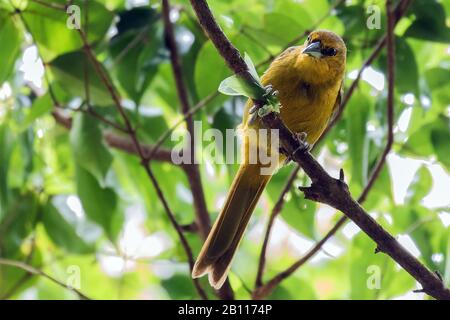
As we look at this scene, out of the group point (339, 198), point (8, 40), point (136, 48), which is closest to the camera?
point (339, 198)

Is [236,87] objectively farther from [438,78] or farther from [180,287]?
[438,78]

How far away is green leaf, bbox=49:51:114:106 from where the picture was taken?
2600 mm

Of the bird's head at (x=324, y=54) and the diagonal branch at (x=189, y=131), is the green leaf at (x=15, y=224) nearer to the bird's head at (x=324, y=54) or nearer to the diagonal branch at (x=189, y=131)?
the diagonal branch at (x=189, y=131)

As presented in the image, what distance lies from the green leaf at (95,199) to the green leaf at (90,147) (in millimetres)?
55

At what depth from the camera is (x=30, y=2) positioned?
2.69m

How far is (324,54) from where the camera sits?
2.56 metres

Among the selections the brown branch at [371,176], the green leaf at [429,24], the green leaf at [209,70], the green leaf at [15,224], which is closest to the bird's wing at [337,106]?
the brown branch at [371,176]

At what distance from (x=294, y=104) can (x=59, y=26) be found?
916mm

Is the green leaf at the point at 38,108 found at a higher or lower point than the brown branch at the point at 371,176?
higher

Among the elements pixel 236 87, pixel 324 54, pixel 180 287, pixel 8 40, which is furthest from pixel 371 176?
pixel 8 40

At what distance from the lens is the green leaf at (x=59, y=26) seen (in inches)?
104
